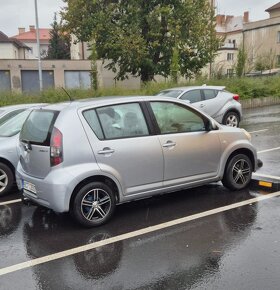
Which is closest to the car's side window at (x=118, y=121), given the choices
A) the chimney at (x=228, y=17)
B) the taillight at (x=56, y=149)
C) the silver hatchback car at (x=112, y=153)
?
the silver hatchback car at (x=112, y=153)

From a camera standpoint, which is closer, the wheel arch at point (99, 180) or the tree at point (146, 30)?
the wheel arch at point (99, 180)

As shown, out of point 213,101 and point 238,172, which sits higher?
point 213,101

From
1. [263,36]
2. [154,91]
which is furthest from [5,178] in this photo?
[263,36]

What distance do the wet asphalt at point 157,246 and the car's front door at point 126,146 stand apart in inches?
21.6

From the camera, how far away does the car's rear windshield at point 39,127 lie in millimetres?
5316

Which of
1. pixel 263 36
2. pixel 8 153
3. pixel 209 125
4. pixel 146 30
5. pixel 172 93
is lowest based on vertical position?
pixel 8 153

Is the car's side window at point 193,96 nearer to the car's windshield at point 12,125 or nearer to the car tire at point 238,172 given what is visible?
the car's windshield at point 12,125

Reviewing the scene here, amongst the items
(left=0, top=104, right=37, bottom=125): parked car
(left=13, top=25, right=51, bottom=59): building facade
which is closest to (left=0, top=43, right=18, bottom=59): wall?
(left=13, top=25, right=51, bottom=59): building facade

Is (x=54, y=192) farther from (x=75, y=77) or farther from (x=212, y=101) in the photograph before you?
(x=75, y=77)

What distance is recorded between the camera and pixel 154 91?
66.3ft

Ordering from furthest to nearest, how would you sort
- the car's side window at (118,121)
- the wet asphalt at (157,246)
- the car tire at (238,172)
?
the car tire at (238,172)
the car's side window at (118,121)
the wet asphalt at (157,246)

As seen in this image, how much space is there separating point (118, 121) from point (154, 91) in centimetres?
1486

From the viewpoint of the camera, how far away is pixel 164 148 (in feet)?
18.8

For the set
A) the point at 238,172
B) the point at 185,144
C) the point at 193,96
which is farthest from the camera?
the point at 193,96
